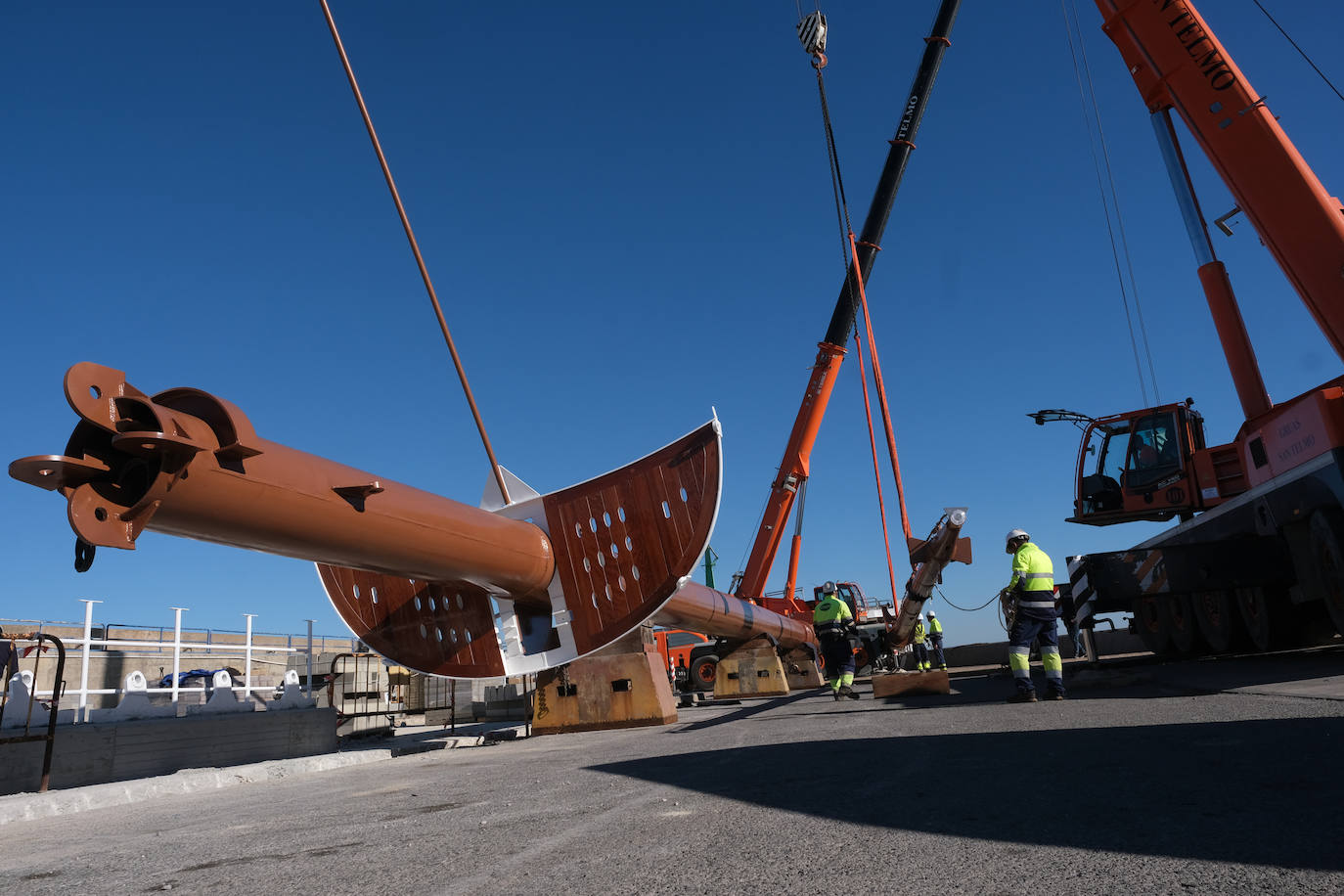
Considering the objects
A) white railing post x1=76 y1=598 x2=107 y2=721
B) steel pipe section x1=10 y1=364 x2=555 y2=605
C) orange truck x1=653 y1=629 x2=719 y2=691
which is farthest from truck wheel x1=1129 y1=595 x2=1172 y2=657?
white railing post x1=76 y1=598 x2=107 y2=721

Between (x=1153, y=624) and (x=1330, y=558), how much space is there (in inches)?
225

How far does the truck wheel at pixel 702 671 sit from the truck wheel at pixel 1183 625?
823 centimetres

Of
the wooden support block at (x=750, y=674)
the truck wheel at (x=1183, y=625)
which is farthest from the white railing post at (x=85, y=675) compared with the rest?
the truck wheel at (x=1183, y=625)

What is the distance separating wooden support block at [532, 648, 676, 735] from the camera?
818 cm

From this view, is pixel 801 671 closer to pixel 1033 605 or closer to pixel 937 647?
pixel 937 647

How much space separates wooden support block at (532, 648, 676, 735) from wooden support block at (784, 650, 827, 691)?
8.30m

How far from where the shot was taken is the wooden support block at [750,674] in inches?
547

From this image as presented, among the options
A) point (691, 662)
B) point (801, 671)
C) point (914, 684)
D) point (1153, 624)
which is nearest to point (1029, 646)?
point (914, 684)

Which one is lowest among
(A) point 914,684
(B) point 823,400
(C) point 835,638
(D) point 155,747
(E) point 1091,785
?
(E) point 1091,785

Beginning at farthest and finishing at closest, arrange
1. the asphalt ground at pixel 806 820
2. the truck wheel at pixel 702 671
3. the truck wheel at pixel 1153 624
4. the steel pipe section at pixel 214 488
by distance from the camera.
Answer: the truck wheel at pixel 702 671 → the truck wheel at pixel 1153 624 → the steel pipe section at pixel 214 488 → the asphalt ground at pixel 806 820

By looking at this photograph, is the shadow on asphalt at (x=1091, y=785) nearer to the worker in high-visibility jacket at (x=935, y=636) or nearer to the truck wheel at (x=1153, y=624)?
the truck wheel at (x=1153, y=624)

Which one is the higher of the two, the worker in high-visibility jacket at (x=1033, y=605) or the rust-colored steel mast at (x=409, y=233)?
the rust-colored steel mast at (x=409, y=233)

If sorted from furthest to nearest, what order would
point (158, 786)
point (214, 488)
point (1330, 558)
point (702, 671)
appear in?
point (702, 671)
point (1330, 558)
point (158, 786)
point (214, 488)

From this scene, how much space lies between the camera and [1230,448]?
33.0ft
